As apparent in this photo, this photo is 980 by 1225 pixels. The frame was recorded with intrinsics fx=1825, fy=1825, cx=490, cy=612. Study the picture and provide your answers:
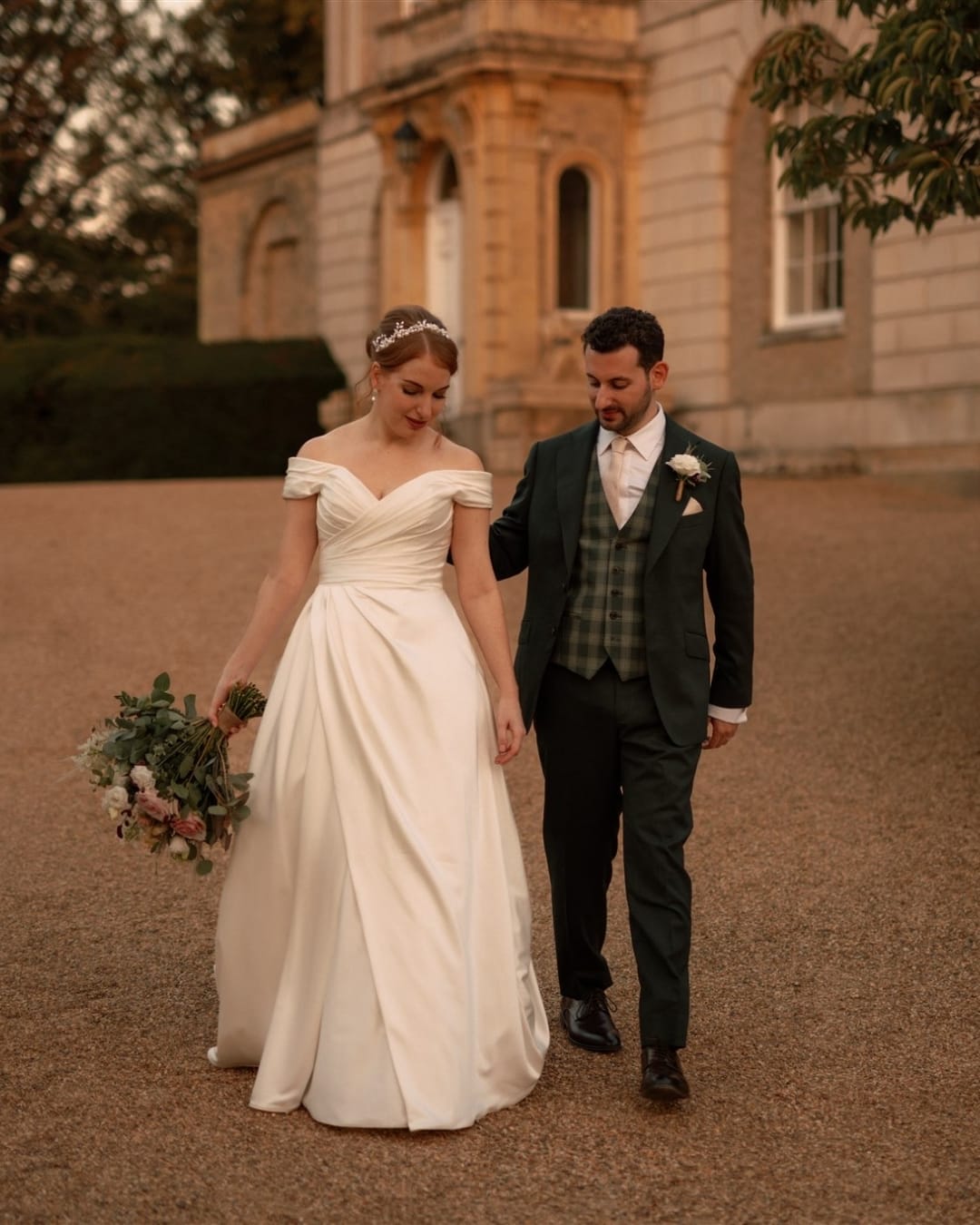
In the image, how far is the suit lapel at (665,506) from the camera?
14.7ft

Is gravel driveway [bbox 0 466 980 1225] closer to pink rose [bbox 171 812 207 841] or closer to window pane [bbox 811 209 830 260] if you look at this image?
pink rose [bbox 171 812 207 841]

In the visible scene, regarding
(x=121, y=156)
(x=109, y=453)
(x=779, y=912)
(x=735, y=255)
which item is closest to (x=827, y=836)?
(x=779, y=912)

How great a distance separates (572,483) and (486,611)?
406 millimetres

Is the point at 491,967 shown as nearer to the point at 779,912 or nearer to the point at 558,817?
the point at 558,817

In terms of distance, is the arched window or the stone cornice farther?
the stone cornice

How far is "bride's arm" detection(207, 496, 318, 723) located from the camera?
4.43 m

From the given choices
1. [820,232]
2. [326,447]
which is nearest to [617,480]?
[326,447]

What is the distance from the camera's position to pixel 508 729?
4422 mm

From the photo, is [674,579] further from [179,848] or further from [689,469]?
[179,848]

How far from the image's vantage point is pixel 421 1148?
398cm

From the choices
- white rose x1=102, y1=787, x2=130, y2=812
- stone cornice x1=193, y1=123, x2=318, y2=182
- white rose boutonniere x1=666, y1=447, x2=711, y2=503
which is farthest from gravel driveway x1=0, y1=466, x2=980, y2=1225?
stone cornice x1=193, y1=123, x2=318, y2=182

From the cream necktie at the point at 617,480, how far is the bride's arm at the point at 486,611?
1.03 ft

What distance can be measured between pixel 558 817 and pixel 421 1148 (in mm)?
993

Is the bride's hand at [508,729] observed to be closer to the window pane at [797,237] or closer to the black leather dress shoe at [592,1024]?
the black leather dress shoe at [592,1024]
